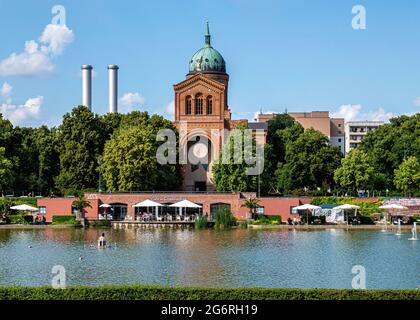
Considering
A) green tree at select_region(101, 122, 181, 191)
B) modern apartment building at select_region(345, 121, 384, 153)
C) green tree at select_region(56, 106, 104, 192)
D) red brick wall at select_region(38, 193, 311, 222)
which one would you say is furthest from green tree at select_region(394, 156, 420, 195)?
modern apartment building at select_region(345, 121, 384, 153)

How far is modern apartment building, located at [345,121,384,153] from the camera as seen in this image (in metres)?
128

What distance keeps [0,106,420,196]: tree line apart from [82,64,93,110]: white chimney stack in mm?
13944

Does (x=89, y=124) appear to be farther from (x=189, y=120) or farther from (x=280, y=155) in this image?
(x=280, y=155)

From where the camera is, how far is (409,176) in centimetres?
6838

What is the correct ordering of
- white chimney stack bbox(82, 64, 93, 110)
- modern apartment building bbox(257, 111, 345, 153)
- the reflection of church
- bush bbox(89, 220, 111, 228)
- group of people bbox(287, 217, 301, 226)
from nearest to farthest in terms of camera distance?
group of people bbox(287, 217, 301, 226), bush bbox(89, 220, 111, 228), the reflection of church, white chimney stack bbox(82, 64, 93, 110), modern apartment building bbox(257, 111, 345, 153)

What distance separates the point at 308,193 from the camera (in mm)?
69938

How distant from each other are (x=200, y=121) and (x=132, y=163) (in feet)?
46.7

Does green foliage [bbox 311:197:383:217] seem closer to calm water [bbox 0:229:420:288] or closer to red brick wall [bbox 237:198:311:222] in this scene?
red brick wall [bbox 237:198:311:222]

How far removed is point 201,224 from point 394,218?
50.6 ft

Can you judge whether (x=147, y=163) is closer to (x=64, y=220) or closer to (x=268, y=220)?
(x=64, y=220)

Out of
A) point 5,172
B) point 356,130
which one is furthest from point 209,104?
point 356,130

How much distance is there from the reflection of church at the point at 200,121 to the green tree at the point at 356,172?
11761 millimetres
